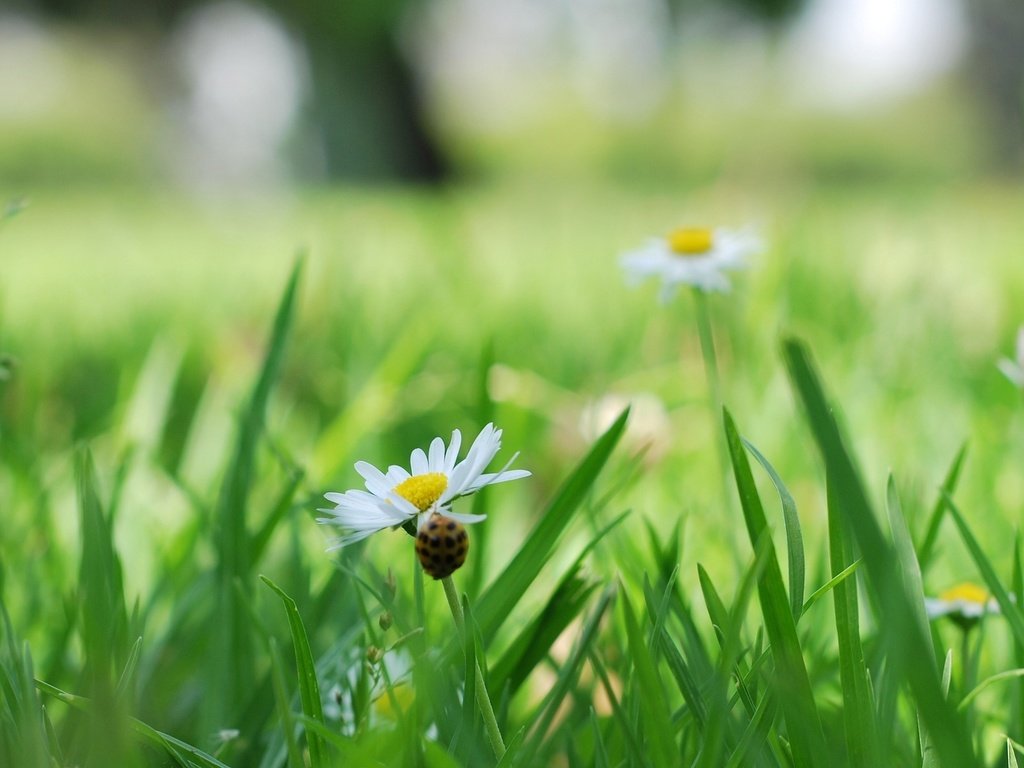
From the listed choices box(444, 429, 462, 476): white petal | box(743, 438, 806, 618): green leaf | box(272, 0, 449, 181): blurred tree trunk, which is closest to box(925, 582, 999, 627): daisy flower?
box(743, 438, 806, 618): green leaf

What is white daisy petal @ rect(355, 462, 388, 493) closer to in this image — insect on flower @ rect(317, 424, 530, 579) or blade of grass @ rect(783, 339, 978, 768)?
insect on flower @ rect(317, 424, 530, 579)

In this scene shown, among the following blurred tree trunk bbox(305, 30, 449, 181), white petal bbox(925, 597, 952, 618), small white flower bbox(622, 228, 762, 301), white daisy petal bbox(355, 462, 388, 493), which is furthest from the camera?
blurred tree trunk bbox(305, 30, 449, 181)

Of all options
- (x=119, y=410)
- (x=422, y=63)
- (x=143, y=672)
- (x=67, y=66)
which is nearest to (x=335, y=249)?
(x=119, y=410)

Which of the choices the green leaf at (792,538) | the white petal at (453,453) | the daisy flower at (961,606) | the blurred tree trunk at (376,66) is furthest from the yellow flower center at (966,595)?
the blurred tree trunk at (376,66)

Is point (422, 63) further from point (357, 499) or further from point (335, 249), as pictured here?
point (357, 499)

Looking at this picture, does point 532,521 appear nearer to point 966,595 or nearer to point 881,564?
point 966,595

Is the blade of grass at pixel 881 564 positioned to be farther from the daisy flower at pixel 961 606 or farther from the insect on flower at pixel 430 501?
the daisy flower at pixel 961 606
